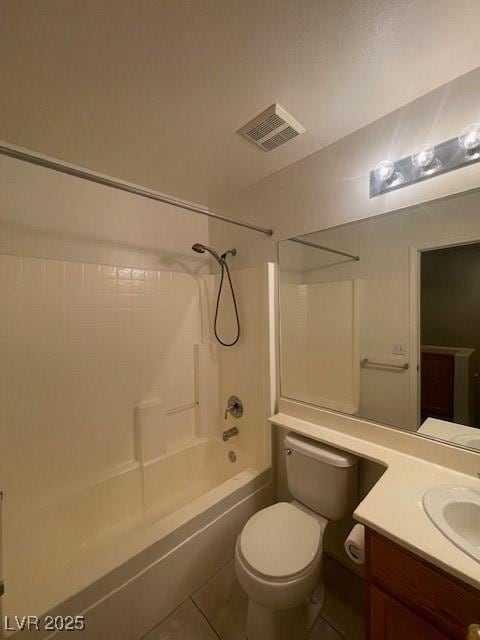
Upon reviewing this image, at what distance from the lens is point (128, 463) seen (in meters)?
1.82

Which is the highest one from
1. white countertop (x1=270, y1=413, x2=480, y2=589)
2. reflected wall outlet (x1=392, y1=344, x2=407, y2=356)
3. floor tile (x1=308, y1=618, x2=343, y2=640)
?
reflected wall outlet (x1=392, y1=344, x2=407, y2=356)

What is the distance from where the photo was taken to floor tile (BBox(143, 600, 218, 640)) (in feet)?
3.88

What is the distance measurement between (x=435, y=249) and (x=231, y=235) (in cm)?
137

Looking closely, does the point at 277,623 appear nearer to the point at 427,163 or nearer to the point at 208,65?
the point at 427,163

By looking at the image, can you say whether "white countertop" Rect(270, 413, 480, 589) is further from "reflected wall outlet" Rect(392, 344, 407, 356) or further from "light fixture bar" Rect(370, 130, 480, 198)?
"light fixture bar" Rect(370, 130, 480, 198)

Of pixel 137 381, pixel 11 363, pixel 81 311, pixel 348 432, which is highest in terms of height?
pixel 81 311

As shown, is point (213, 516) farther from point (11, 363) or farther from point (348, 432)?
point (11, 363)

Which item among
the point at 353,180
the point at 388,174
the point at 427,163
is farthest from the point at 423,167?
the point at 353,180

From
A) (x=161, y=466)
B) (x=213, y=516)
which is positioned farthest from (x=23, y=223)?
(x=213, y=516)

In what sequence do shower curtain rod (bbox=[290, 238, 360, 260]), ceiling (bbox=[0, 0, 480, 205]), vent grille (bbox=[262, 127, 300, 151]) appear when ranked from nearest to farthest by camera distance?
ceiling (bbox=[0, 0, 480, 205]) < vent grille (bbox=[262, 127, 300, 151]) < shower curtain rod (bbox=[290, 238, 360, 260])

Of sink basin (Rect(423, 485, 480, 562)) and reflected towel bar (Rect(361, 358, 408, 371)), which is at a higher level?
reflected towel bar (Rect(361, 358, 408, 371))

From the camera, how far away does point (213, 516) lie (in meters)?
1.41

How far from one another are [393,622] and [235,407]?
4.38 ft

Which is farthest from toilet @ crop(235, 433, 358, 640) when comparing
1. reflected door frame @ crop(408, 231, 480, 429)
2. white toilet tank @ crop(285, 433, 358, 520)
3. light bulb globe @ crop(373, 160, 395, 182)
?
light bulb globe @ crop(373, 160, 395, 182)
